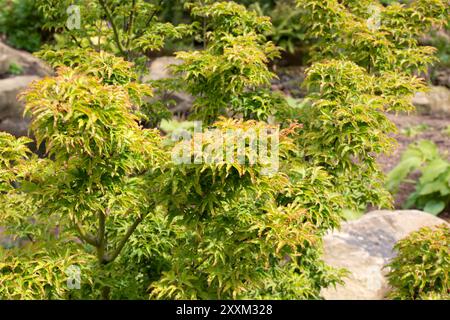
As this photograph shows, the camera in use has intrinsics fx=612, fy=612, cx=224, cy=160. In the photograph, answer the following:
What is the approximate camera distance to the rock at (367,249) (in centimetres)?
566

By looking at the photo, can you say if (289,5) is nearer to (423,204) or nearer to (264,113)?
(423,204)

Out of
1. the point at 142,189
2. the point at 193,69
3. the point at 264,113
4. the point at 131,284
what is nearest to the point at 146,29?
the point at 193,69

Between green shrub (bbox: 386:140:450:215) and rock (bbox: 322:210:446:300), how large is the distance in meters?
1.26

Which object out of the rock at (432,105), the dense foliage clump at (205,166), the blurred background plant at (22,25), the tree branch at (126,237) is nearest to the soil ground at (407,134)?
the rock at (432,105)

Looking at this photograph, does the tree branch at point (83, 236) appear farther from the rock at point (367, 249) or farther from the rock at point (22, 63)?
the rock at point (22, 63)

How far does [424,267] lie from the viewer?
13.1 feet

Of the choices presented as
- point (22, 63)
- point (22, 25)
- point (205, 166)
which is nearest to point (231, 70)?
point (205, 166)

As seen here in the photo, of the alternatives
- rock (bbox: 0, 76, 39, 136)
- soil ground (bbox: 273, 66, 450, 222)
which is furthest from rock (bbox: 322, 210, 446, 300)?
rock (bbox: 0, 76, 39, 136)

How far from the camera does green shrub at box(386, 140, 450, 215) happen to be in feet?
25.8

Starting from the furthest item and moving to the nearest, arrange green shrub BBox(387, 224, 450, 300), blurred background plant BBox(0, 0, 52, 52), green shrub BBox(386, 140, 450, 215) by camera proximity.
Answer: blurred background plant BBox(0, 0, 52, 52)
green shrub BBox(386, 140, 450, 215)
green shrub BBox(387, 224, 450, 300)

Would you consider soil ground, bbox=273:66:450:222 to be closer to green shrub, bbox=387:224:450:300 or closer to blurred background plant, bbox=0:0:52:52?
green shrub, bbox=387:224:450:300

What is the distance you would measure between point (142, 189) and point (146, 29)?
1777mm

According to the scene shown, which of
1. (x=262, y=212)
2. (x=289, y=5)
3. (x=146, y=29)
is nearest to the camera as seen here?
(x=262, y=212)

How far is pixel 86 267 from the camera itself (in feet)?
12.0
